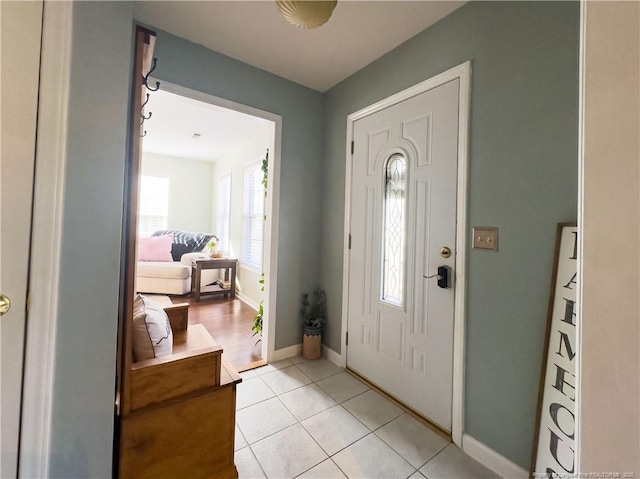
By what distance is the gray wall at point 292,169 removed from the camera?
7.32 ft

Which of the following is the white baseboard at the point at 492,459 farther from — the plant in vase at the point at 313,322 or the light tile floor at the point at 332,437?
the plant in vase at the point at 313,322

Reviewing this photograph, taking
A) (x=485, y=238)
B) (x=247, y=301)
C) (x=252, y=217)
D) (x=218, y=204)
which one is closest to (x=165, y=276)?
(x=247, y=301)

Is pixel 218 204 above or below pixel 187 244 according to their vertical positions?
above

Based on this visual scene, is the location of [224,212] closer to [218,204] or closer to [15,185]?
[218,204]

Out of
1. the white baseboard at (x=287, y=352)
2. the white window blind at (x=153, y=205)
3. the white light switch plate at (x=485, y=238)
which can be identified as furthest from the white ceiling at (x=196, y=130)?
the white baseboard at (x=287, y=352)

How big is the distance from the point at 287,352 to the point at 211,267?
7.78ft

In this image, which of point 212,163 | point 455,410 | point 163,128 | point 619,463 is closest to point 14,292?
point 619,463

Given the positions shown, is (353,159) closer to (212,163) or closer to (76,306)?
(76,306)

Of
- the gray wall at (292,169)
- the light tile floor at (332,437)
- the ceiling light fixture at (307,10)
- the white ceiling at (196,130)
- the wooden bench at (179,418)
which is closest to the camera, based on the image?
the ceiling light fixture at (307,10)

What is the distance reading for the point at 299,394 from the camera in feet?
6.48

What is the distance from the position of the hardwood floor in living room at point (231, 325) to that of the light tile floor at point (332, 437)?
380mm

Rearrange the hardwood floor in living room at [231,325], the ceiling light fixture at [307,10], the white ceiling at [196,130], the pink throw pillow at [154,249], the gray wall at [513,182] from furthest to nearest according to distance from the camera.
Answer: the pink throw pillow at [154,249], the white ceiling at [196,130], the hardwood floor in living room at [231,325], the gray wall at [513,182], the ceiling light fixture at [307,10]

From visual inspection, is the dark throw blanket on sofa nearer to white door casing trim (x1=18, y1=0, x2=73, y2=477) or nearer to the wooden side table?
the wooden side table

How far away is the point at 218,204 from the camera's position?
5688 millimetres
